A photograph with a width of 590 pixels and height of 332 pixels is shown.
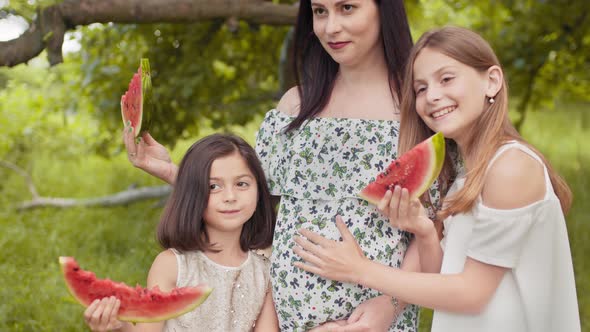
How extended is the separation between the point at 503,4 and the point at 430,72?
5.06 metres

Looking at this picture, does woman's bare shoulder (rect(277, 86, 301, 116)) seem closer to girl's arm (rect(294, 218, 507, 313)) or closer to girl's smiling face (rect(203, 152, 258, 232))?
girl's smiling face (rect(203, 152, 258, 232))

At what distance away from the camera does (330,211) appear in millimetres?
2740

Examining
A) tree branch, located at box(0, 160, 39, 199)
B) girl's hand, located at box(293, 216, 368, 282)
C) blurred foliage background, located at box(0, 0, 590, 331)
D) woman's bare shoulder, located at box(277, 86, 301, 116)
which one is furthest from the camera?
tree branch, located at box(0, 160, 39, 199)

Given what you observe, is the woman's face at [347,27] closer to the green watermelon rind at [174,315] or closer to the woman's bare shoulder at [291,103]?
the woman's bare shoulder at [291,103]

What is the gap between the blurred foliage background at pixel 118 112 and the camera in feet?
16.9

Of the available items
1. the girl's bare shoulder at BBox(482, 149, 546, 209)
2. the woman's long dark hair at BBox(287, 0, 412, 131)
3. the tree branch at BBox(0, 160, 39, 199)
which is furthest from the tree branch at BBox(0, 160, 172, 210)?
the girl's bare shoulder at BBox(482, 149, 546, 209)

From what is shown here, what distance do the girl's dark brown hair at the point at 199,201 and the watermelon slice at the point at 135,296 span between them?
1.00 ft

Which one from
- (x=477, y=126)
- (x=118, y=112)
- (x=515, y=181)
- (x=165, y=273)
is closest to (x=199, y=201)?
(x=165, y=273)

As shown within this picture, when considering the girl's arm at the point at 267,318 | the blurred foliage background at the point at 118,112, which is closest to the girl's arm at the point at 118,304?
the girl's arm at the point at 267,318

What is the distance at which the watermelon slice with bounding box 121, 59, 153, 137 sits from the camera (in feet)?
8.75

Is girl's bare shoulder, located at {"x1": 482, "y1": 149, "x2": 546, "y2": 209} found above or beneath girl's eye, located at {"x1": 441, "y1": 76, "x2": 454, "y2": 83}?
beneath

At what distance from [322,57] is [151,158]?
80cm

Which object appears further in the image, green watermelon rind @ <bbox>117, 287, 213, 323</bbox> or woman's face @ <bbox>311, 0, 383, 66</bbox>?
woman's face @ <bbox>311, 0, 383, 66</bbox>

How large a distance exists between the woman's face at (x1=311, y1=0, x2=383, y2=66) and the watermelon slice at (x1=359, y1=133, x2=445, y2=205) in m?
0.55
